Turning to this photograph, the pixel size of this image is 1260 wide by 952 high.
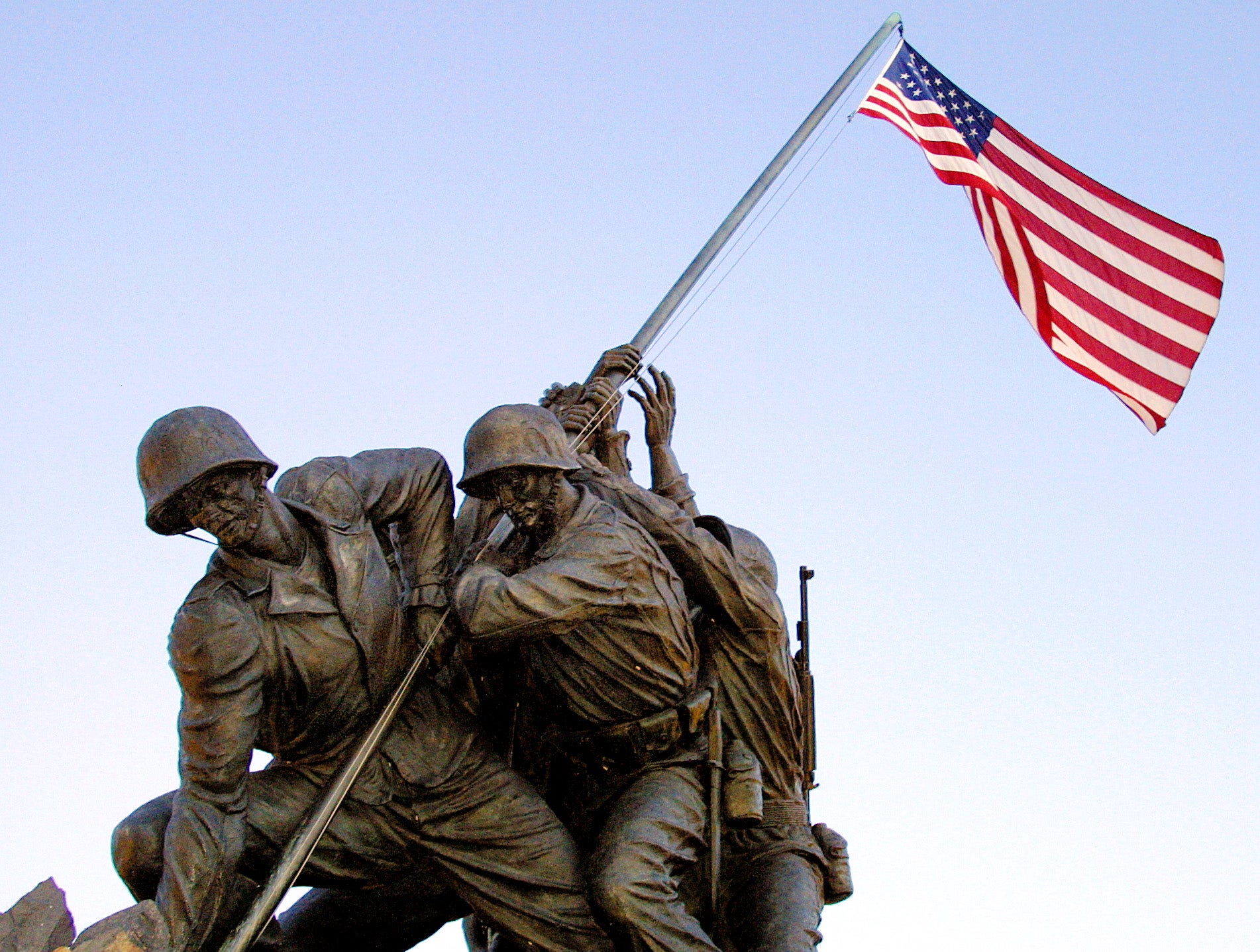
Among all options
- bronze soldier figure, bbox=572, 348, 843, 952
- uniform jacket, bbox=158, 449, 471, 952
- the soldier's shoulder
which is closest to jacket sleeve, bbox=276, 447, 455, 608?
uniform jacket, bbox=158, 449, 471, 952

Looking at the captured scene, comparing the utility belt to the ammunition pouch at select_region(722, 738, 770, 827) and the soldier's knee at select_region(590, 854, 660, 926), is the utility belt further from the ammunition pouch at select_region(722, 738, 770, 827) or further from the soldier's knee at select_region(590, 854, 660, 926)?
the soldier's knee at select_region(590, 854, 660, 926)

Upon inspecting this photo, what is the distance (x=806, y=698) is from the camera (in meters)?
11.0

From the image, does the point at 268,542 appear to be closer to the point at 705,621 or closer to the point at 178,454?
the point at 178,454

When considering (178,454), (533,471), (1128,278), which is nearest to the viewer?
(178,454)

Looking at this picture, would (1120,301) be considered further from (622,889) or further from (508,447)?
(622,889)

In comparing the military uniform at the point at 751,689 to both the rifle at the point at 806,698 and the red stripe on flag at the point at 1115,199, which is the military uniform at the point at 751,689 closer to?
the rifle at the point at 806,698

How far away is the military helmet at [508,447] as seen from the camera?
9.22 meters

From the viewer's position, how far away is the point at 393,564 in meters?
9.60

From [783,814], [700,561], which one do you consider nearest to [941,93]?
[700,561]

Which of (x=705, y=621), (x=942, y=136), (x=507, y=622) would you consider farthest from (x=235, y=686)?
(x=942, y=136)

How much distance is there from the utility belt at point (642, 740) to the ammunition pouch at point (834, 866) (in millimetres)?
1066

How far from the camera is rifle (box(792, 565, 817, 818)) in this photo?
1080 centimetres

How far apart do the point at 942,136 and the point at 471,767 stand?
631 centimetres

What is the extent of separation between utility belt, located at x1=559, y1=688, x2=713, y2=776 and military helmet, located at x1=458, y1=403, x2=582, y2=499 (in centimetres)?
125
